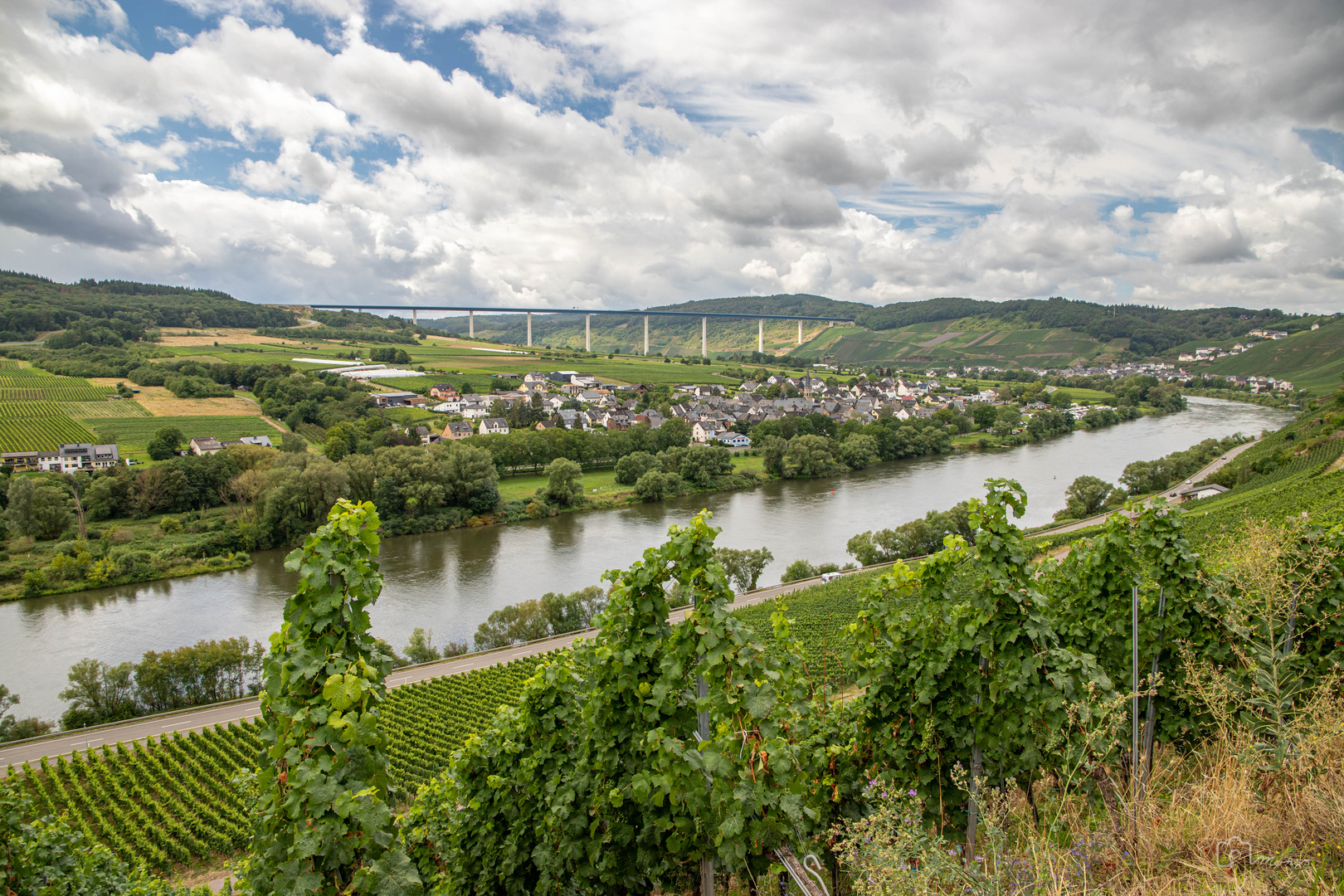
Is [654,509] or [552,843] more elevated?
[552,843]

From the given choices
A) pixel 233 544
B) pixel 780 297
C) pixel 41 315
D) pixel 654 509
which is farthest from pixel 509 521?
pixel 780 297

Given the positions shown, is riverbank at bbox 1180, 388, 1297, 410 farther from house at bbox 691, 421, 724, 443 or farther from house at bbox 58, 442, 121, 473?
house at bbox 58, 442, 121, 473

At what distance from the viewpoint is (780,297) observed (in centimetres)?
19300

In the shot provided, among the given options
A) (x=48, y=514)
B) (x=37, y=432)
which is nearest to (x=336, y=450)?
(x=48, y=514)

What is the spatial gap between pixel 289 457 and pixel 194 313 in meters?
72.0

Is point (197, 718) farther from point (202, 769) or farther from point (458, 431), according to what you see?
point (458, 431)

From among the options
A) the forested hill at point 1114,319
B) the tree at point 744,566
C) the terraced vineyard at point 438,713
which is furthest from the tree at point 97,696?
the forested hill at point 1114,319

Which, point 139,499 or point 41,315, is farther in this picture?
point 41,315

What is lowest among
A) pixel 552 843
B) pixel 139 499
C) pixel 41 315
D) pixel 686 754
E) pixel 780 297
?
pixel 139 499

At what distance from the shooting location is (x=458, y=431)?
48781mm

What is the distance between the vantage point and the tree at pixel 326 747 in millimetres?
2539

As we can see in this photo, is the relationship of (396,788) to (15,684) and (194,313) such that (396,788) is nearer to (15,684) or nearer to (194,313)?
(15,684)

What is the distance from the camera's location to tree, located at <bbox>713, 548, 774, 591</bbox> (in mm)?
23237

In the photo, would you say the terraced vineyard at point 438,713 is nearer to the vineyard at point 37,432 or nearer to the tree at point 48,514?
the tree at point 48,514
